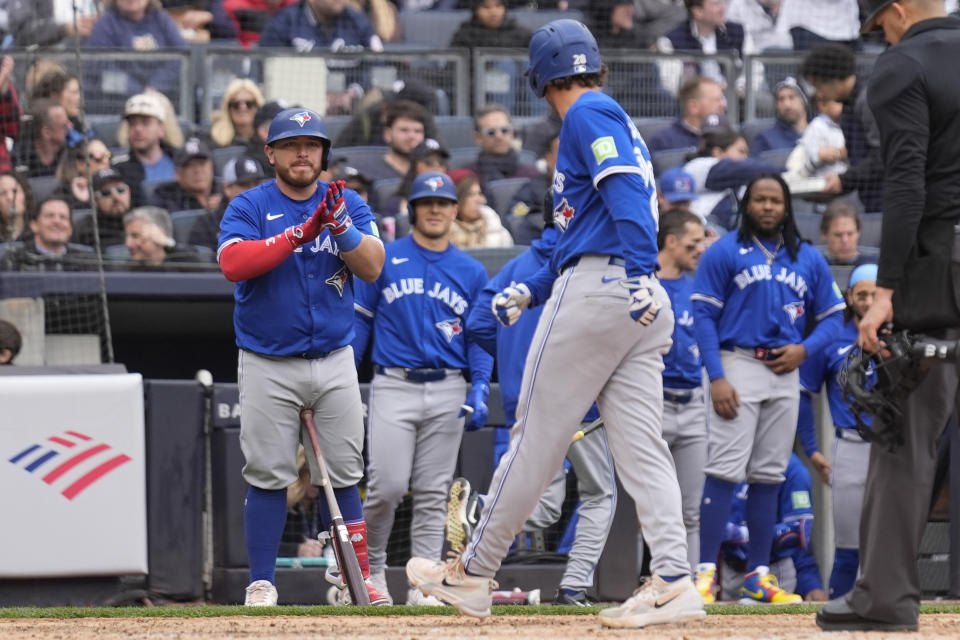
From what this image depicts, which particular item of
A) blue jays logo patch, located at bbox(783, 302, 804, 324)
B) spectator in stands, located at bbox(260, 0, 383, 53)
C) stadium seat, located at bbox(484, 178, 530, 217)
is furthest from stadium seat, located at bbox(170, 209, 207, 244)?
blue jays logo patch, located at bbox(783, 302, 804, 324)

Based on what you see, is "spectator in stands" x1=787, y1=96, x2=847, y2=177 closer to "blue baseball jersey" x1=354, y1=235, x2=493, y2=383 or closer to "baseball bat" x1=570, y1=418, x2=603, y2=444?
"blue baseball jersey" x1=354, y1=235, x2=493, y2=383

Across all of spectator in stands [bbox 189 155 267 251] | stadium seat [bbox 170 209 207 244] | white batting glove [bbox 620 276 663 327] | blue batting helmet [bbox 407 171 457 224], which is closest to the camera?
white batting glove [bbox 620 276 663 327]

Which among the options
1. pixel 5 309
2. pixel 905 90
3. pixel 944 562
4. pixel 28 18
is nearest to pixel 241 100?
pixel 28 18

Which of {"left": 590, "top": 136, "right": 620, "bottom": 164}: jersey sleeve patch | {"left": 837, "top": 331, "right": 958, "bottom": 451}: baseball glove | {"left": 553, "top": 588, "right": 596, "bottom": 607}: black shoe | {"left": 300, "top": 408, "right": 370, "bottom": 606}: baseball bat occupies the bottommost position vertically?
{"left": 553, "top": 588, "right": 596, "bottom": 607}: black shoe

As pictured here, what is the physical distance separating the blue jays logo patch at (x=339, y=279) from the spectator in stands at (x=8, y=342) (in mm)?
2463

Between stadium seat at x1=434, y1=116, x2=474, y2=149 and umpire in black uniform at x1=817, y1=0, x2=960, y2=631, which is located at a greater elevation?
stadium seat at x1=434, y1=116, x2=474, y2=149

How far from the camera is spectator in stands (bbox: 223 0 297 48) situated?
1148cm

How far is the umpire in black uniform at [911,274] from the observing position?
12.8 feet

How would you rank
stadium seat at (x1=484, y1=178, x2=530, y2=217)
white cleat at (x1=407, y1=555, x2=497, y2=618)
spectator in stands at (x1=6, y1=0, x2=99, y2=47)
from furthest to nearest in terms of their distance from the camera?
1. spectator in stands at (x1=6, y1=0, x2=99, y2=47)
2. stadium seat at (x1=484, y1=178, x2=530, y2=217)
3. white cleat at (x1=407, y1=555, x2=497, y2=618)

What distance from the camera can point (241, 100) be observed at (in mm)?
9867

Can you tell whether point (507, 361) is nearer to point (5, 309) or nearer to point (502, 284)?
point (502, 284)

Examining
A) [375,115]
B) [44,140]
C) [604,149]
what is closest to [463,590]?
[604,149]

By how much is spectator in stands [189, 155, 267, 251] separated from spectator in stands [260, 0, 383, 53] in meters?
2.46

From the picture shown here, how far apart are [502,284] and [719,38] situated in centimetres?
621
